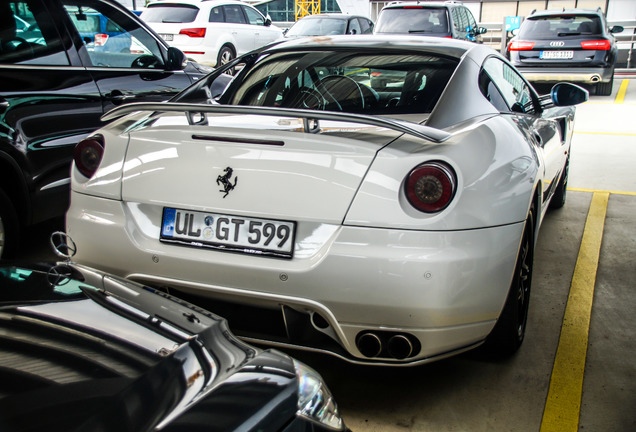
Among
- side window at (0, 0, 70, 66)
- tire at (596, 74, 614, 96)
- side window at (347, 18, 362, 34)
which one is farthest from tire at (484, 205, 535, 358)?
side window at (347, 18, 362, 34)

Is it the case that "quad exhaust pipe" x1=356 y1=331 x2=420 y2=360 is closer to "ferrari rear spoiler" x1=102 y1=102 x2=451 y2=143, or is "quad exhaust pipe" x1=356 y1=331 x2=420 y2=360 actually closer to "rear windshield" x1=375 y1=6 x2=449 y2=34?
"ferrari rear spoiler" x1=102 y1=102 x2=451 y2=143

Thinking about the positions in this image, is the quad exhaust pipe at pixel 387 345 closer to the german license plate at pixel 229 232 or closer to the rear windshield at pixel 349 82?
the german license plate at pixel 229 232

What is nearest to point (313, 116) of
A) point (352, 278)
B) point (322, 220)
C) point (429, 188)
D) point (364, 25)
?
point (322, 220)

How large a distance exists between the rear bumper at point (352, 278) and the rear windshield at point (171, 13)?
1134cm

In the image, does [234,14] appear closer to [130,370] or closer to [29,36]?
[29,36]

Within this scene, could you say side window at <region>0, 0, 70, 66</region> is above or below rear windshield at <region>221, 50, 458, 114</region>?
above

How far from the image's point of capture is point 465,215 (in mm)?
2172

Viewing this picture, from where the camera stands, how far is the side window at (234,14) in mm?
13945

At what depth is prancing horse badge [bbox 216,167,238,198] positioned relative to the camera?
226cm

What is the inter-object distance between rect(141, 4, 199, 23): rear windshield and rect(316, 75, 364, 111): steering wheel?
10632 mm

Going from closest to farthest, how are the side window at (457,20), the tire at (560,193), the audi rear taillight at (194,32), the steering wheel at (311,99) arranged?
the steering wheel at (311,99), the tire at (560,193), the audi rear taillight at (194,32), the side window at (457,20)

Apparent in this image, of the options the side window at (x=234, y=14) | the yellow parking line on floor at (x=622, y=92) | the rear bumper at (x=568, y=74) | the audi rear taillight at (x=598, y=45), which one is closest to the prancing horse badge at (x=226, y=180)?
the rear bumper at (x=568, y=74)

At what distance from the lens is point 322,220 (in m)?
2.16

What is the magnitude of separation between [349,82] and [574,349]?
1628 mm
